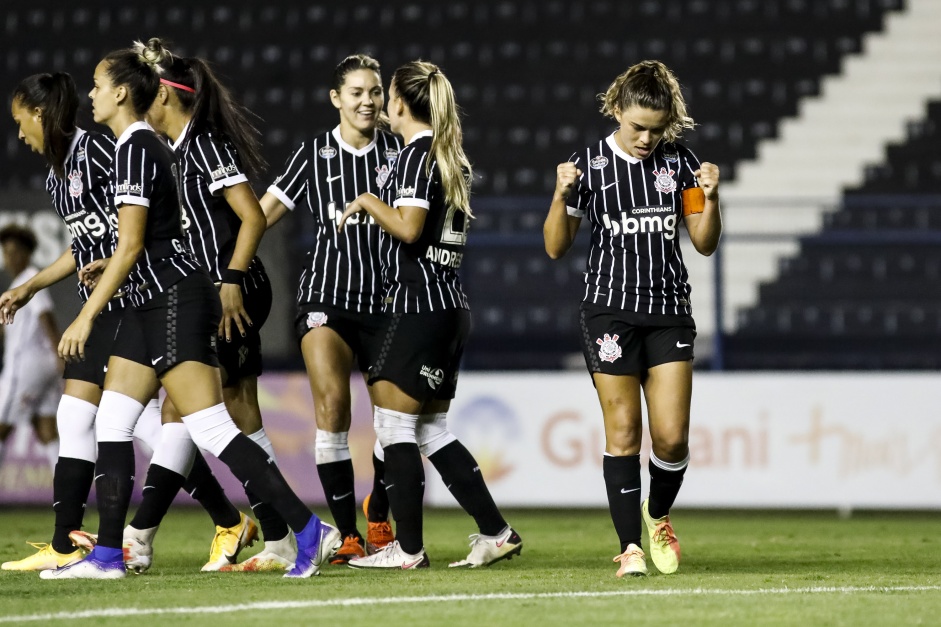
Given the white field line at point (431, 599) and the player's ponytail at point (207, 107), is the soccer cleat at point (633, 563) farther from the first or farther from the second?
the player's ponytail at point (207, 107)

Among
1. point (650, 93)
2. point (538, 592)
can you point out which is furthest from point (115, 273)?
point (650, 93)

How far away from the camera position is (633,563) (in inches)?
199

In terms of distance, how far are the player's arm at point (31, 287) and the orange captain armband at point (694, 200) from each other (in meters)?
2.32

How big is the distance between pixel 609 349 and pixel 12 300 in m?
2.24

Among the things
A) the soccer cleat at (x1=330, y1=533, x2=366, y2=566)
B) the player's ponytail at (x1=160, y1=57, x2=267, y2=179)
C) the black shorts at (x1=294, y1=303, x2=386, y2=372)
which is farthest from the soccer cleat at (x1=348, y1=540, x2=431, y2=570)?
the player's ponytail at (x1=160, y1=57, x2=267, y2=179)

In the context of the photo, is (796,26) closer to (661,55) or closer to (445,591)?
(661,55)

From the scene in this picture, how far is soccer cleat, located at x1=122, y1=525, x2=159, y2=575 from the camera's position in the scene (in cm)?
526

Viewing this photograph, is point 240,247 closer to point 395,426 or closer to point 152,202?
point 152,202

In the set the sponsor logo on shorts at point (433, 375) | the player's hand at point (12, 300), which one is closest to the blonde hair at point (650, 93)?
the sponsor logo on shorts at point (433, 375)

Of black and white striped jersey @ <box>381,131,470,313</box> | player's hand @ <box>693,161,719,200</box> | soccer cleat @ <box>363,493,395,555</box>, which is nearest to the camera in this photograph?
player's hand @ <box>693,161,719,200</box>

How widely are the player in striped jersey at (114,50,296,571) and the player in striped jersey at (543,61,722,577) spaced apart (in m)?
1.20

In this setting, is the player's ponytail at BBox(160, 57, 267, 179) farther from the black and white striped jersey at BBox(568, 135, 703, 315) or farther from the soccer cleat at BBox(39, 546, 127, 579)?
the soccer cleat at BBox(39, 546, 127, 579)

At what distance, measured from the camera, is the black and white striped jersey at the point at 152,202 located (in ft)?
15.6

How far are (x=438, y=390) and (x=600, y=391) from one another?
62 centimetres
